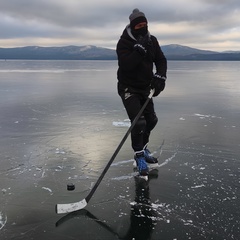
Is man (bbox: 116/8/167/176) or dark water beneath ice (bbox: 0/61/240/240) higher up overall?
man (bbox: 116/8/167/176)

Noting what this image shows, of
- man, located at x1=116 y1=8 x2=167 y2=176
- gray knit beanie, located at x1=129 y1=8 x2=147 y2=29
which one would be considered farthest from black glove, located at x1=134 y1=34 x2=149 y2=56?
gray knit beanie, located at x1=129 y1=8 x2=147 y2=29

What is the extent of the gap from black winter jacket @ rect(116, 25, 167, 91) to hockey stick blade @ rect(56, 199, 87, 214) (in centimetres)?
169

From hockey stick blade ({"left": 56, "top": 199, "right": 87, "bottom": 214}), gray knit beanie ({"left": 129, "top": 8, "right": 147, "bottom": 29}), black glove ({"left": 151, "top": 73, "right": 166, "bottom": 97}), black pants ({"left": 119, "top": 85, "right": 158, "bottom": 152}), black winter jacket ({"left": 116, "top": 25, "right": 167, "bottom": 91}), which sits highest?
gray knit beanie ({"left": 129, "top": 8, "right": 147, "bottom": 29})

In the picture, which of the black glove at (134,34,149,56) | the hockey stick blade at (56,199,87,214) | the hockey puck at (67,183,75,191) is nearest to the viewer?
the hockey stick blade at (56,199,87,214)

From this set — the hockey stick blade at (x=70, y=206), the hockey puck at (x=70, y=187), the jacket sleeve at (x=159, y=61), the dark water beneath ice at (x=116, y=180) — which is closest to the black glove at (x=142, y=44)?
the jacket sleeve at (x=159, y=61)

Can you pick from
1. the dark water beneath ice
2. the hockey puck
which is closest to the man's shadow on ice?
the dark water beneath ice

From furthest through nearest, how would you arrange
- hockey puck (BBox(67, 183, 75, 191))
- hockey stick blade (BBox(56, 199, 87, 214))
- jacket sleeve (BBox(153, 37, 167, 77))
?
jacket sleeve (BBox(153, 37, 167, 77)) < hockey puck (BBox(67, 183, 75, 191)) < hockey stick blade (BBox(56, 199, 87, 214))

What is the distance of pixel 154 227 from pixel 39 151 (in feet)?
8.40

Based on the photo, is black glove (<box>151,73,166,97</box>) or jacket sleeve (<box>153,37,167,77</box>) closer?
black glove (<box>151,73,166,97</box>)

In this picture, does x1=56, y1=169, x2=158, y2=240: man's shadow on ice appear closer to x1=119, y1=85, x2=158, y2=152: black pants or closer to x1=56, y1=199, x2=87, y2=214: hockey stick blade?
x1=56, y1=199, x2=87, y2=214: hockey stick blade

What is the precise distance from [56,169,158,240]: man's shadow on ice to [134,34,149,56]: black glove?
155cm

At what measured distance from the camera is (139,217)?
2.88 metres

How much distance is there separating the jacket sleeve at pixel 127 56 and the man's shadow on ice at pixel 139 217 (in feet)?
4.77

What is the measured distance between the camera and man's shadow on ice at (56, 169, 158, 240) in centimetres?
261
